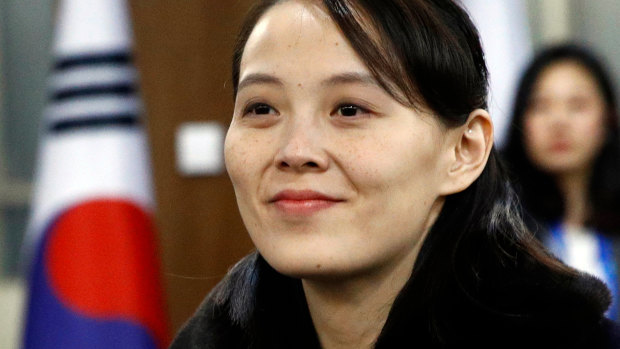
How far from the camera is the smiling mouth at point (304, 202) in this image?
173 centimetres

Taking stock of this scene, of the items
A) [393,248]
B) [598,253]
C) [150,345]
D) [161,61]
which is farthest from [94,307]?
[393,248]

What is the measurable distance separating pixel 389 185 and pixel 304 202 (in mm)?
135

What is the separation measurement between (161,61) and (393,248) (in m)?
2.43

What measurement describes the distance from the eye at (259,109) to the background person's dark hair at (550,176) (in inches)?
59.2

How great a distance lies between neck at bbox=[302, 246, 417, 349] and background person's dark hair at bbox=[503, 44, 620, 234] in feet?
4.47

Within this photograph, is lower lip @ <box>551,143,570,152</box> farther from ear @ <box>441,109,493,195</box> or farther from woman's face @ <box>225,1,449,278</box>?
woman's face @ <box>225,1,449,278</box>

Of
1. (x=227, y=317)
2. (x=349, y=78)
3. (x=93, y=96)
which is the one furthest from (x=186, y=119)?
(x=349, y=78)

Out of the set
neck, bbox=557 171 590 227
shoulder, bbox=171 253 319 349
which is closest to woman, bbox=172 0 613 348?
shoulder, bbox=171 253 319 349

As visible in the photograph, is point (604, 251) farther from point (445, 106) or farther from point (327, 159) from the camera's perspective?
point (327, 159)

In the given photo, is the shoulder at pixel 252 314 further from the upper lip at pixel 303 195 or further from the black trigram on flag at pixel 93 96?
the black trigram on flag at pixel 93 96

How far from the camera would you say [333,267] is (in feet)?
5.74

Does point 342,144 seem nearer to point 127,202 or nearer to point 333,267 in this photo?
point 333,267

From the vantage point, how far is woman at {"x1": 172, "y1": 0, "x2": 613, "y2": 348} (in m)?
1.74

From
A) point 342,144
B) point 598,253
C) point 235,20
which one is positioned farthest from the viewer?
point 235,20
